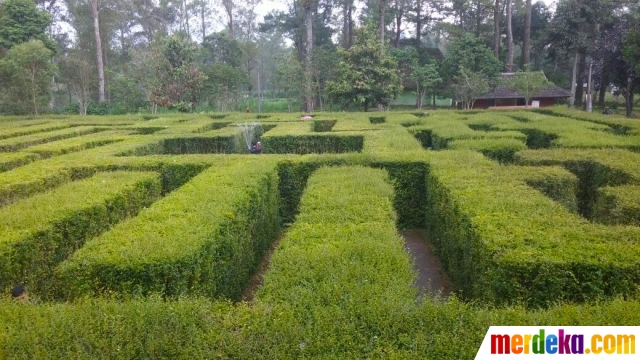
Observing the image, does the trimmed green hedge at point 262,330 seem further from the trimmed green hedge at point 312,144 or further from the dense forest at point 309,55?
the dense forest at point 309,55

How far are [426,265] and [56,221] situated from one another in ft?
17.5

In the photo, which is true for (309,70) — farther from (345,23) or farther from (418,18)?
(418,18)

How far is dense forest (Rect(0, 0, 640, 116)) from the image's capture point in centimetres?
2448

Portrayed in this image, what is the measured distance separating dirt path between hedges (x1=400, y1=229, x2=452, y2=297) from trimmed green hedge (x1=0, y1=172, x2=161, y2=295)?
4.39 m

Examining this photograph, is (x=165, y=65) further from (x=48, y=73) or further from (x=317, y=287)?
(x=317, y=287)

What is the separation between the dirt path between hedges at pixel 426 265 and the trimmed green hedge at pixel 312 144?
15.2 ft

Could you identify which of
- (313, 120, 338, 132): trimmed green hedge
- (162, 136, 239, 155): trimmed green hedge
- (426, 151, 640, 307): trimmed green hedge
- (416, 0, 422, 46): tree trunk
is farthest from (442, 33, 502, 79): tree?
(426, 151, 640, 307): trimmed green hedge

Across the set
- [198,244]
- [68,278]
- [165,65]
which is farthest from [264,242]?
[165,65]

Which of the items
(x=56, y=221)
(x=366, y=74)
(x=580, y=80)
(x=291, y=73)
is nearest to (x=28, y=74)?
(x=291, y=73)

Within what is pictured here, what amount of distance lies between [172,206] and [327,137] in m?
7.19

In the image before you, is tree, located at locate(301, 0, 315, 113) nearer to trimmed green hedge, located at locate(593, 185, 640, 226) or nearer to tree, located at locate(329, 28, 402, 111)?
tree, located at locate(329, 28, 402, 111)

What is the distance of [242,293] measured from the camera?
6273 mm

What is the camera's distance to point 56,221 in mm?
5574

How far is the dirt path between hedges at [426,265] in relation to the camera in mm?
6184
